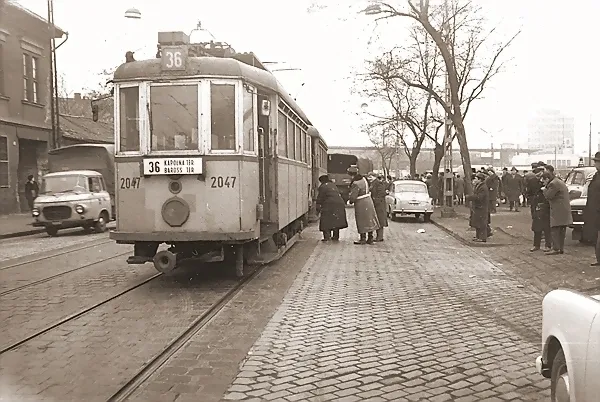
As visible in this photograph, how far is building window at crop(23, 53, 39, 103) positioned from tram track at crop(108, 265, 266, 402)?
1625 centimetres

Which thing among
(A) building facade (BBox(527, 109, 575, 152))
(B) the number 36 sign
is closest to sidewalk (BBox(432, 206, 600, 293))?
(A) building facade (BBox(527, 109, 575, 152))

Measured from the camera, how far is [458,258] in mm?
13461

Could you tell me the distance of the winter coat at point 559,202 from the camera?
12.5 meters

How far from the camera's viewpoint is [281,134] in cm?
1196

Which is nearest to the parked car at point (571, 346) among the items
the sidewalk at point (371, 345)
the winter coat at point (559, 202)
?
the sidewalk at point (371, 345)

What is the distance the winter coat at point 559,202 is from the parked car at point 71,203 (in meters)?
13.2

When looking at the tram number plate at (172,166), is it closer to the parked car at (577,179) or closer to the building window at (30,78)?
the parked car at (577,179)

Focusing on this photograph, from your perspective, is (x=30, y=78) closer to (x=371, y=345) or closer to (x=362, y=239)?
(x=362, y=239)

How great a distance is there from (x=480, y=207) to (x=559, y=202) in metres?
3.13

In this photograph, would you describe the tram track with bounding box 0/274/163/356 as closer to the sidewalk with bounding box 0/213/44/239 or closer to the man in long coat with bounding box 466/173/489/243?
the man in long coat with bounding box 466/173/489/243

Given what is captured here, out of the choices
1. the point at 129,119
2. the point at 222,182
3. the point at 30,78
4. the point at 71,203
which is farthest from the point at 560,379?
the point at 30,78

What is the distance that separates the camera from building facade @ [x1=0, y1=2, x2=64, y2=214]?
72.4 ft

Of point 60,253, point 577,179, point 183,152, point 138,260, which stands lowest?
point 60,253

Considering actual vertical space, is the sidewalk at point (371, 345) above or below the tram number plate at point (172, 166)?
below
